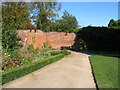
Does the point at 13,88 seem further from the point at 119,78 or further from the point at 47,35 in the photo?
the point at 47,35

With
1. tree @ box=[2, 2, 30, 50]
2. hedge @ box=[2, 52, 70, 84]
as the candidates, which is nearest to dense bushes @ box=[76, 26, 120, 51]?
tree @ box=[2, 2, 30, 50]

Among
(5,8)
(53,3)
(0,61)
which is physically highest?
(53,3)

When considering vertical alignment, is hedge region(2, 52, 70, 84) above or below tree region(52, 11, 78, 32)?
below

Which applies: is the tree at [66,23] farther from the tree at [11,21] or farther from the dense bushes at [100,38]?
the tree at [11,21]

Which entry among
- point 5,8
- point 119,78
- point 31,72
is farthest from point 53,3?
point 119,78

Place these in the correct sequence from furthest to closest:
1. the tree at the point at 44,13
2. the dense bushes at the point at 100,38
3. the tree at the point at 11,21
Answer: the tree at the point at 44,13 < the dense bushes at the point at 100,38 < the tree at the point at 11,21

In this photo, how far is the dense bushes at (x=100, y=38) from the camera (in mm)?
18844

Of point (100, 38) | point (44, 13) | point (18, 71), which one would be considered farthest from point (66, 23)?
point (18, 71)

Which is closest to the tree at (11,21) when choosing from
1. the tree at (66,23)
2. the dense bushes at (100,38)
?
the dense bushes at (100,38)

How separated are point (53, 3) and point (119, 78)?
2723 cm

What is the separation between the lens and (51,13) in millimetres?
30453

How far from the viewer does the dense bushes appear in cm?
1884

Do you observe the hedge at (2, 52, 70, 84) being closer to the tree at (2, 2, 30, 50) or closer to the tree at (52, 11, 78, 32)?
the tree at (2, 2, 30, 50)

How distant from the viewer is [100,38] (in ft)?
64.7
